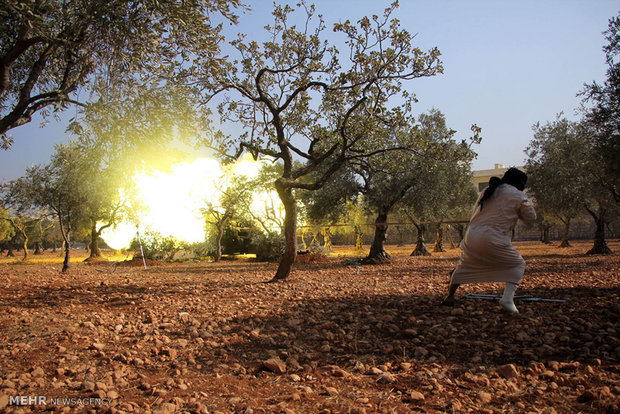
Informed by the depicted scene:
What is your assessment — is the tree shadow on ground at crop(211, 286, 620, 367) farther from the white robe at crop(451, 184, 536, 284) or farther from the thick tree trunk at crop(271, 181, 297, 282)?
the thick tree trunk at crop(271, 181, 297, 282)

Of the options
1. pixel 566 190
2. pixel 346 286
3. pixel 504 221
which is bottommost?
pixel 346 286

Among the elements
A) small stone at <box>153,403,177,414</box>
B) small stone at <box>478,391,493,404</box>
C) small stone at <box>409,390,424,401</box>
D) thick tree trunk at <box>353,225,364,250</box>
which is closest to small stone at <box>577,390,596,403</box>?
small stone at <box>478,391,493,404</box>

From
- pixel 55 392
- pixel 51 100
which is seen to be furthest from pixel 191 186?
pixel 55 392

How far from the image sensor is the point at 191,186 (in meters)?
28.0

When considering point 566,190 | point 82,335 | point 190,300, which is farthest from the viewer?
point 566,190

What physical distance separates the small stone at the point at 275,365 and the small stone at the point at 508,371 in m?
2.07

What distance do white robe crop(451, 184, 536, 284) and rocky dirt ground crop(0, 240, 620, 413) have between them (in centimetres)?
61

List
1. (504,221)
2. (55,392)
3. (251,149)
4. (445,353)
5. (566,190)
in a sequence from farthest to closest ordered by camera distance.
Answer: (566,190) < (251,149) < (504,221) < (445,353) < (55,392)

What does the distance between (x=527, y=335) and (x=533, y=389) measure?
5.83 feet

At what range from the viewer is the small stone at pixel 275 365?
4.04 m

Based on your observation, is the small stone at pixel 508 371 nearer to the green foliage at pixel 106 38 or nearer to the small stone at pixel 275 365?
the small stone at pixel 275 365

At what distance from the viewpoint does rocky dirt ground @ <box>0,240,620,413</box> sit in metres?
3.26

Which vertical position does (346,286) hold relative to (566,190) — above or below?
below

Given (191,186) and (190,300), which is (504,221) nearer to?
(190,300)
